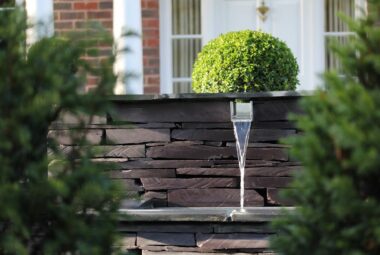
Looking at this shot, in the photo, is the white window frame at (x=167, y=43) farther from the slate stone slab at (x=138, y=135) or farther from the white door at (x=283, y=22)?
the slate stone slab at (x=138, y=135)

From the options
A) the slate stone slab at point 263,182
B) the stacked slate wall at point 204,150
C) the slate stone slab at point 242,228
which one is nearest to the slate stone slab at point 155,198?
the stacked slate wall at point 204,150

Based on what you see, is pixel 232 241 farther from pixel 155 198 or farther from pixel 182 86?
pixel 182 86

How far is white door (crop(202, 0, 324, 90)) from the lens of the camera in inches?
374

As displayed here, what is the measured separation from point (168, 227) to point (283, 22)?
4841 mm

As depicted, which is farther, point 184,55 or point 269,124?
point 184,55

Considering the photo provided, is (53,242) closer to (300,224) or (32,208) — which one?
(32,208)

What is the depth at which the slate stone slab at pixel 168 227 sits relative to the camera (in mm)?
5094

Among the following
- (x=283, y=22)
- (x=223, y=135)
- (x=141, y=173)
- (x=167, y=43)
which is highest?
(x=283, y=22)

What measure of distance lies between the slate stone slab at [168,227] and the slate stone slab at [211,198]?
451 mm

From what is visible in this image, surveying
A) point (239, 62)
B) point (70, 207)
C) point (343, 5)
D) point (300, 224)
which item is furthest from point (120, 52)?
point (343, 5)

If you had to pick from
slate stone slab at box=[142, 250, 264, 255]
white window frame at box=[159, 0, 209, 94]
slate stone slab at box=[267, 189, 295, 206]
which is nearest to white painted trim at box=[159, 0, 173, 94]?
white window frame at box=[159, 0, 209, 94]

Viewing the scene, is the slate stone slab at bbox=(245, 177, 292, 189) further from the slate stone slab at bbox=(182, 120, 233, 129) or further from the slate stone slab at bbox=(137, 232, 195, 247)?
the slate stone slab at bbox=(137, 232, 195, 247)

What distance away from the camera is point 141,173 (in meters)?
5.65

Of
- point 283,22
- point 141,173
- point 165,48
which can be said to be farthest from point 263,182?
point 283,22
